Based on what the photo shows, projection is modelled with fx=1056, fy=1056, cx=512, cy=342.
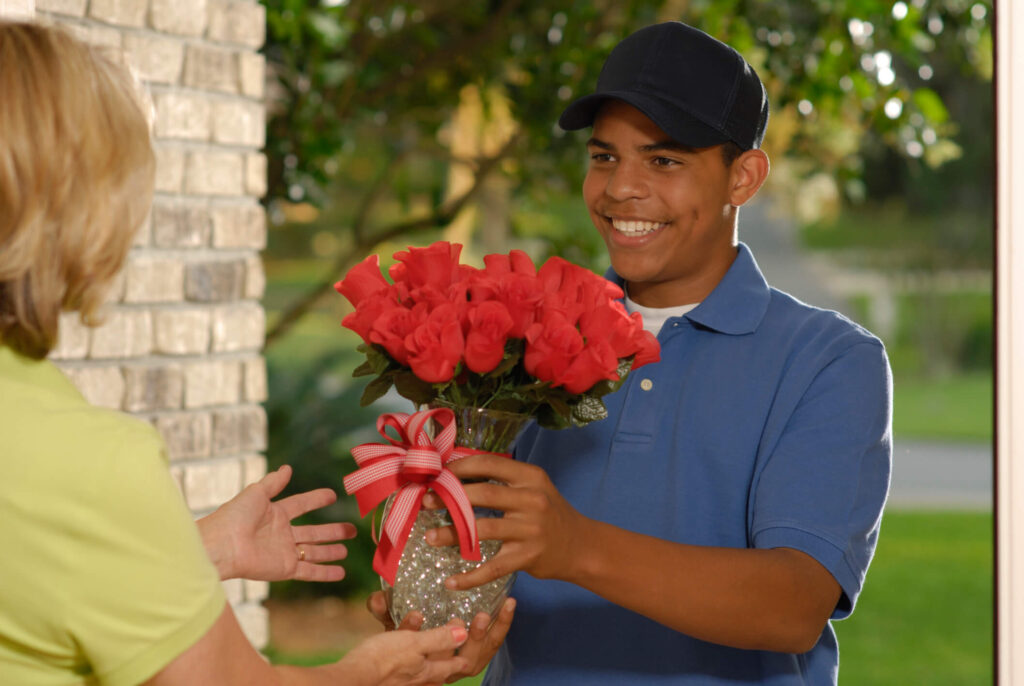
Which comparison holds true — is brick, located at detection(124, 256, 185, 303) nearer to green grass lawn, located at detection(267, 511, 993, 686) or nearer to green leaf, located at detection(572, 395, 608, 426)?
green leaf, located at detection(572, 395, 608, 426)

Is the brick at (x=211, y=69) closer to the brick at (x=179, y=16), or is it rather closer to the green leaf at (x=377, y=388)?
the brick at (x=179, y=16)

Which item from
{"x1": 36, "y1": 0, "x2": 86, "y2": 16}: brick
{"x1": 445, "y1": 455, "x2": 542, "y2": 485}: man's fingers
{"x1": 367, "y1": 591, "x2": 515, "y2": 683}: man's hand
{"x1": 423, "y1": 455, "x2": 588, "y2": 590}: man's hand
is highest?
{"x1": 36, "y1": 0, "x2": 86, "y2": 16}: brick

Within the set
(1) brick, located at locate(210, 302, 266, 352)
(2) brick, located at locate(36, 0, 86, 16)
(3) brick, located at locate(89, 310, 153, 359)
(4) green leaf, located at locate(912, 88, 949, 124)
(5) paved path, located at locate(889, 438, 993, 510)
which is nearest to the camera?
(2) brick, located at locate(36, 0, 86, 16)

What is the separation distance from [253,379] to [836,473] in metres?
1.21

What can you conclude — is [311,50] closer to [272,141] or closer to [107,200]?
[272,141]

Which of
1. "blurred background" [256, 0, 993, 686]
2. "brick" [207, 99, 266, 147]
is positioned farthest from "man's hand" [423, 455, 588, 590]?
"blurred background" [256, 0, 993, 686]

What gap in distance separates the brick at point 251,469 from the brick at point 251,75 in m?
0.71

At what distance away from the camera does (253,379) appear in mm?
2074

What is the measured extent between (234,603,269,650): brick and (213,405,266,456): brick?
1.05 feet

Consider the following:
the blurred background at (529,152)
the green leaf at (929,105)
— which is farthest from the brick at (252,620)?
the green leaf at (929,105)

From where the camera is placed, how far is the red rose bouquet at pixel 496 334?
3.77ft

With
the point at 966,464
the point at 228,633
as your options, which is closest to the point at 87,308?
the point at 228,633

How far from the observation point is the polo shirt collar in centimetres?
145

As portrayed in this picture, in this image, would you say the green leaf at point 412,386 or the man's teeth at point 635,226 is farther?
the man's teeth at point 635,226
